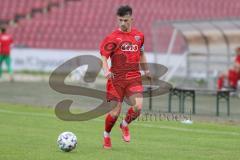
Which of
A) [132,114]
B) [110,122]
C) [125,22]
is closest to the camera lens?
[125,22]

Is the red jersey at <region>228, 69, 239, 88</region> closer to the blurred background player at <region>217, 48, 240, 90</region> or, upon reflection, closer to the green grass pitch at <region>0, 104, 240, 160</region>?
the blurred background player at <region>217, 48, 240, 90</region>

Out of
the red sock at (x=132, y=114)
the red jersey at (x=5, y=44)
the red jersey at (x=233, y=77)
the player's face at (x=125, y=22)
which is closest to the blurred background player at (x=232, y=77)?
the red jersey at (x=233, y=77)

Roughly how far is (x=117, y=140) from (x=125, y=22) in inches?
99.7

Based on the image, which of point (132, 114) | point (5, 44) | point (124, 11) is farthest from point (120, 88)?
point (5, 44)

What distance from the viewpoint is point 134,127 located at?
16.3m

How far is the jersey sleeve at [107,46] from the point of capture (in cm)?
1220

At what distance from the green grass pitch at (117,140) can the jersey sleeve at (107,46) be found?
1.51 metres

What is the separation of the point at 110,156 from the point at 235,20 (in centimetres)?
1447

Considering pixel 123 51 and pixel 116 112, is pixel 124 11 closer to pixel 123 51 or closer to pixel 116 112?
pixel 123 51

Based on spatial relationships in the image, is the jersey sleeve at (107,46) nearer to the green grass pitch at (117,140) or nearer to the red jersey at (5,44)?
the green grass pitch at (117,140)

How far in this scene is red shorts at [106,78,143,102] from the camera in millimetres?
12414

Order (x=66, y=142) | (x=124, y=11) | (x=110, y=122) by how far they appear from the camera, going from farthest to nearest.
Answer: (x=110, y=122) < (x=124, y=11) < (x=66, y=142)

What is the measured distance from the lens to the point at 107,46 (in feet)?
40.2

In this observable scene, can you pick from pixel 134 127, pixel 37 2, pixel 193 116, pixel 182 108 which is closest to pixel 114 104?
pixel 134 127
